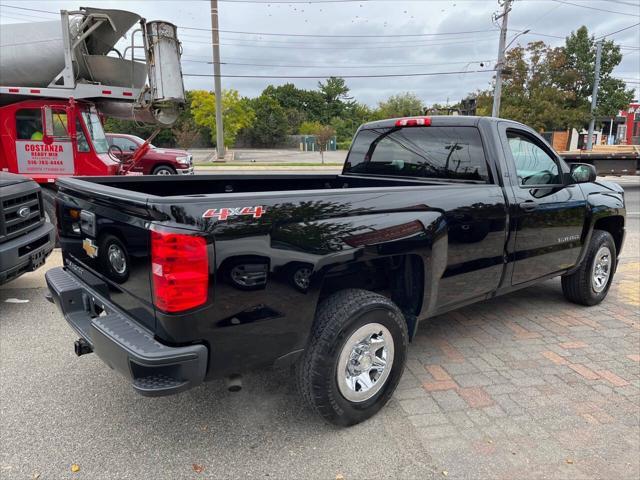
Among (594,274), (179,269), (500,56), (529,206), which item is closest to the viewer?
(179,269)

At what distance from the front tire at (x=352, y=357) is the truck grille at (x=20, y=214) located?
334 centimetres

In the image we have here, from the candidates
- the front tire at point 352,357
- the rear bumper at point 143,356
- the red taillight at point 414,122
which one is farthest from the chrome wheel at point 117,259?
the red taillight at point 414,122

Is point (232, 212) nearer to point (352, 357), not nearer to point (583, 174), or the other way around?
point (352, 357)

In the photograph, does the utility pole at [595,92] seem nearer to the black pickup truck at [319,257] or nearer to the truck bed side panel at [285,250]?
the black pickup truck at [319,257]

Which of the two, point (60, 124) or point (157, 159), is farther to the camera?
point (157, 159)

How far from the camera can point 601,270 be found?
16.6ft

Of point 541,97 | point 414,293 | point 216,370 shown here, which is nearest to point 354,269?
point 414,293

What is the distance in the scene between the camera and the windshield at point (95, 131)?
912 cm

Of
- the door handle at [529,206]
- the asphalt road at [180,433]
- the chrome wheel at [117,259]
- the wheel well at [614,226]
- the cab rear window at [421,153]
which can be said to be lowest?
the asphalt road at [180,433]

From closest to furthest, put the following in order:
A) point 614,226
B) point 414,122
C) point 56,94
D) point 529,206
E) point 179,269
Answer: point 179,269 < point 529,206 < point 414,122 < point 614,226 < point 56,94

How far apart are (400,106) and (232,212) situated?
70.5 metres

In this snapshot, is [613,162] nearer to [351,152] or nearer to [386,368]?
[351,152]

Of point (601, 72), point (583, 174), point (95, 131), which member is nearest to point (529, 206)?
point (583, 174)

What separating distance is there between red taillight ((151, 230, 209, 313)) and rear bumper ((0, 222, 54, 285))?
2862mm
